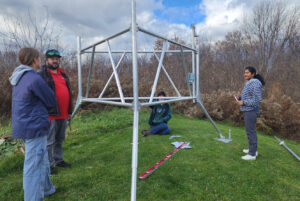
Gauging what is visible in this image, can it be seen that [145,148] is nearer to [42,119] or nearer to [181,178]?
[181,178]

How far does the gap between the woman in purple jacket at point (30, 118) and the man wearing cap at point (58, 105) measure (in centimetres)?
82

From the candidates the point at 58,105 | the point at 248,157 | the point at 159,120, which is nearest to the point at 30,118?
the point at 58,105

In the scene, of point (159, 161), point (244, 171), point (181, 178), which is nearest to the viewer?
point (181, 178)

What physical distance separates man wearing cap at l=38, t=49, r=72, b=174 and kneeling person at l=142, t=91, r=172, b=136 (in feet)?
8.06

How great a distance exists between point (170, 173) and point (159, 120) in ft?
8.00

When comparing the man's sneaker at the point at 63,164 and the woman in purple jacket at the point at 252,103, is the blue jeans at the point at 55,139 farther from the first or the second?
the woman in purple jacket at the point at 252,103

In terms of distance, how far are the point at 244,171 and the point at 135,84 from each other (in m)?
2.38

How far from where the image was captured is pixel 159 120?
538cm

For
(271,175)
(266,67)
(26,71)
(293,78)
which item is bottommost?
(271,175)

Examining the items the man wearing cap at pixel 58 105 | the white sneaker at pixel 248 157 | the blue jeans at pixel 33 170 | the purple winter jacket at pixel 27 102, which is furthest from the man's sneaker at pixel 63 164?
the white sneaker at pixel 248 157

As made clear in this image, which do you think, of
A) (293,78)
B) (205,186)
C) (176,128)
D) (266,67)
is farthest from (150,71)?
(205,186)

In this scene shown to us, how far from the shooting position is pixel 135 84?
206 centimetres

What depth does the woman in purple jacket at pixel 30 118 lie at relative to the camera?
1.99 metres

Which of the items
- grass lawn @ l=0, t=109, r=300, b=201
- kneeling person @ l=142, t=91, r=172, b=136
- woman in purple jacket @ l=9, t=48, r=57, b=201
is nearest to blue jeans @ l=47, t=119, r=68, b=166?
grass lawn @ l=0, t=109, r=300, b=201
